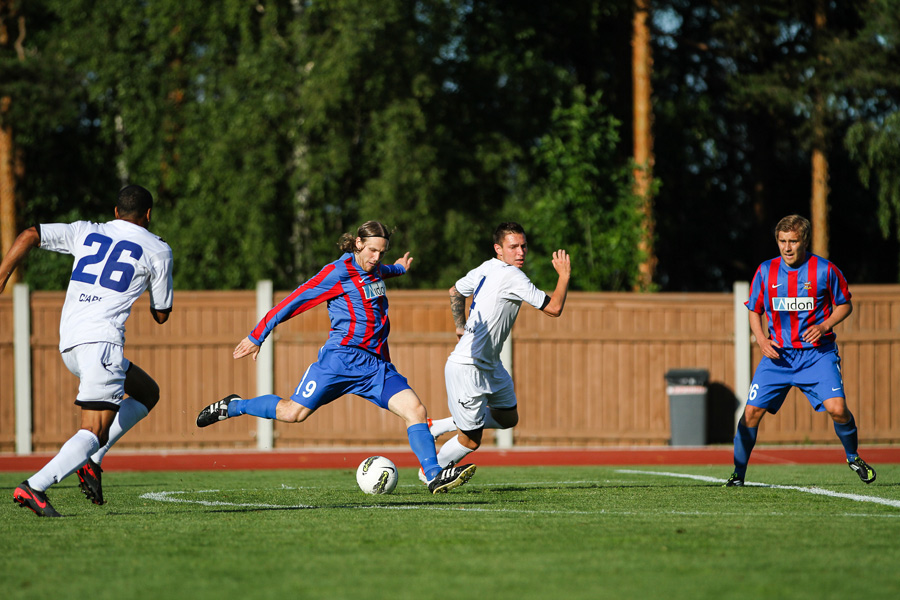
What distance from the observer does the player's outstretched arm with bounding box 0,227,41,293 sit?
19.8ft

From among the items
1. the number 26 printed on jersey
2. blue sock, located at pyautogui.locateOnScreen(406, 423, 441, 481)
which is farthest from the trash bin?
the number 26 printed on jersey

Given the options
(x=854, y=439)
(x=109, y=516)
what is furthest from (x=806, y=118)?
(x=109, y=516)

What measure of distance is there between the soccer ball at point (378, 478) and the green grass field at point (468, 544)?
10cm

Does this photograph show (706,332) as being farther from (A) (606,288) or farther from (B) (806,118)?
(B) (806,118)

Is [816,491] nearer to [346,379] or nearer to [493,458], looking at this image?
[346,379]

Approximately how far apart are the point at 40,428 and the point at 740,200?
18.7m

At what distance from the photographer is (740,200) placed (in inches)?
1063

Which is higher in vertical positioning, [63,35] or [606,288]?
[63,35]

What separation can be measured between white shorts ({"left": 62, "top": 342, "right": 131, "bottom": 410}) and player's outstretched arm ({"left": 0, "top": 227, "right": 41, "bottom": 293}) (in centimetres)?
60

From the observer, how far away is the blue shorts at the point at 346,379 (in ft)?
25.0

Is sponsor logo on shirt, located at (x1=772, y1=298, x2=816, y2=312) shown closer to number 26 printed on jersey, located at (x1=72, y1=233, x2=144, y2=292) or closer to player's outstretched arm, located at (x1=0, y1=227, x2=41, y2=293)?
number 26 printed on jersey, located at (x1=72, y1=233, x2=144, y2=292)

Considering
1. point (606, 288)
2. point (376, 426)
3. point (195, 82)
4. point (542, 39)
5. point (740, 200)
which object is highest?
point (542, 39)

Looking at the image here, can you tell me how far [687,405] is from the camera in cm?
1513

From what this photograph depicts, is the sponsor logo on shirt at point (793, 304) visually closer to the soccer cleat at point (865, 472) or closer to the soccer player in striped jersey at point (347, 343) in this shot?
the soccer cleat at point (865, 472)
